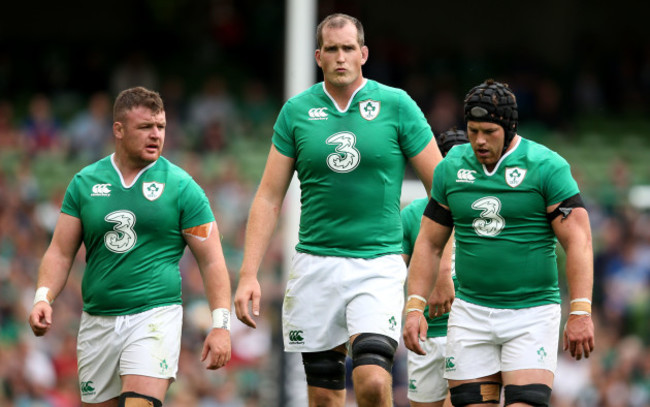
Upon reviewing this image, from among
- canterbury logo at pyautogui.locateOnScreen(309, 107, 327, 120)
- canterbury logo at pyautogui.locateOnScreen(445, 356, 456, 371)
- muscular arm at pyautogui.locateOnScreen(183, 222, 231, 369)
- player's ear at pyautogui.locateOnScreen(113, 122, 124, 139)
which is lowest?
canterbury logo at pyautogui.locateOnScreen(445, 356, 456, 371)

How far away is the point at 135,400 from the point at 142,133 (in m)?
1.50

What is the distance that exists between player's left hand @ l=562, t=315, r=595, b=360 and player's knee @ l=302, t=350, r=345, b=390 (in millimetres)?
1384

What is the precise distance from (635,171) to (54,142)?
8467 mm

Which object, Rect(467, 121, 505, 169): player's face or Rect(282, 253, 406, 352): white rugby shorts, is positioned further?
Rect(282, 253, 406, 352): white rugby shorts

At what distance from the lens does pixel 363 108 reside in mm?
6688

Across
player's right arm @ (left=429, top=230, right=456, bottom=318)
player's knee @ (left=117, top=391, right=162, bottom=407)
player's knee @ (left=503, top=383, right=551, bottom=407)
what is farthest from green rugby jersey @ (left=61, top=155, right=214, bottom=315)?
player's knee @ (left=503, top=383, right=551, bottom=407)

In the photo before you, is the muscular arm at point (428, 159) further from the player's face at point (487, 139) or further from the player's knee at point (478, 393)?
the player's knee at point (478, 393)

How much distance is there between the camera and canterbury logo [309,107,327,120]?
6.70m

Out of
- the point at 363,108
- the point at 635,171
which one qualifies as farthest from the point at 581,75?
the point at 363,108

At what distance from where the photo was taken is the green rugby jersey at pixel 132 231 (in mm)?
6484

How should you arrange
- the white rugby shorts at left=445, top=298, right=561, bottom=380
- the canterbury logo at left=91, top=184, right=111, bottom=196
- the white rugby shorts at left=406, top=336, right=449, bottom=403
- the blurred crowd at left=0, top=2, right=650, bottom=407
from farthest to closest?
the blurred crowd at left=0, top=2, right=650, bottom=407 < the white rugby shorts at left=406, top=336, right=449, bottom=403 < the canterbury logo at left=91, top=184, right=111, bottom=196 < the white rugby shorts at left=445, top=298, right=561, bottom=380

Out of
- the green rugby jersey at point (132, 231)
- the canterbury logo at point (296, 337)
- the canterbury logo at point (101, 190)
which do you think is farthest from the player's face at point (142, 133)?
the canterbury logo at point (296, 337)

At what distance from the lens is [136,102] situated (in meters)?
6.59

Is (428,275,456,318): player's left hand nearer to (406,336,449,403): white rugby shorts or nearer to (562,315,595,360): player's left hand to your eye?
(406,336,449,403): white rugby shorts
